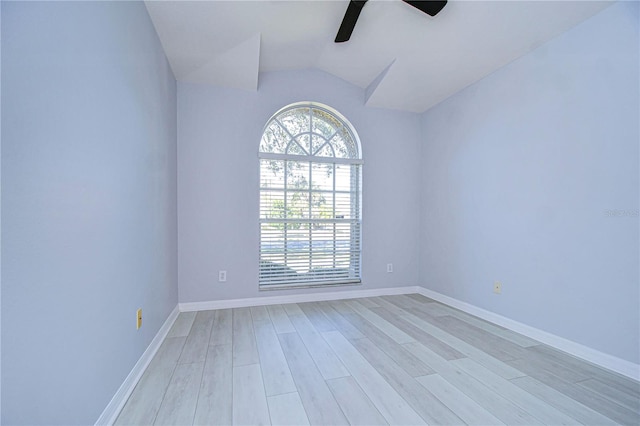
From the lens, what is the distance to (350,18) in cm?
215

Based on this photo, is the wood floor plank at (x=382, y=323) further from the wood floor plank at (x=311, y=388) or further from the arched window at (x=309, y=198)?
the wood floor plank at (x=311, y=388)

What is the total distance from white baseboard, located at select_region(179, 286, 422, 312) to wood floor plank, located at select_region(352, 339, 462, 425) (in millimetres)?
1240

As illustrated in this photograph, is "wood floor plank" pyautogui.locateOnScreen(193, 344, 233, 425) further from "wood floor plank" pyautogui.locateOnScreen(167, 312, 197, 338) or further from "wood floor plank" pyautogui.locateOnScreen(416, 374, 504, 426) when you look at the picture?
"wood floor plank" pyautogui.locateOnScreen(416, 374, 504, 426)

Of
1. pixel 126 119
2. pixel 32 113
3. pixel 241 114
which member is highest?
pixel 241 114

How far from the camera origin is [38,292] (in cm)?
87

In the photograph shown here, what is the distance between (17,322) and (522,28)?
3372mm

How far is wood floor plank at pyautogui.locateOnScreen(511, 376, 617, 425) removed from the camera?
1367mm

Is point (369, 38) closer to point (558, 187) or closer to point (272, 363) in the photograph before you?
point (558, 187)

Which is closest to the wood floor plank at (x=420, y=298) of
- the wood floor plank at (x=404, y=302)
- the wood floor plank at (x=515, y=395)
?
the wood floor plank at (x=404, y=302)

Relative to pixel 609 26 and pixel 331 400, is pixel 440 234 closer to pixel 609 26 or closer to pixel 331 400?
pixel 609 26

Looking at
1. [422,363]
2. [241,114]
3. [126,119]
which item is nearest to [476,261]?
[422,363]

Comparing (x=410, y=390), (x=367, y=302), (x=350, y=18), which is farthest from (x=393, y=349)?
(x=350, y=18)

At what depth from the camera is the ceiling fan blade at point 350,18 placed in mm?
1973

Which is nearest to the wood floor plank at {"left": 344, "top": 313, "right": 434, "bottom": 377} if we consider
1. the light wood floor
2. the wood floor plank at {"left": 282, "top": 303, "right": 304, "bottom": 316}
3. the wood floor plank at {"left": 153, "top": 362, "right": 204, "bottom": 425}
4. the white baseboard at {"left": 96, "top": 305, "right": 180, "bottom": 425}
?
the light wood floor
